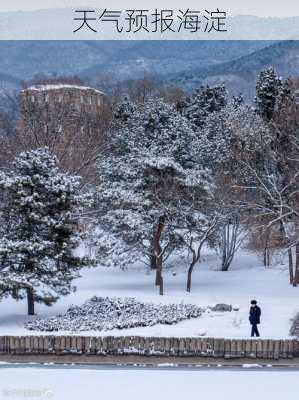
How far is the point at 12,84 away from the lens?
118m

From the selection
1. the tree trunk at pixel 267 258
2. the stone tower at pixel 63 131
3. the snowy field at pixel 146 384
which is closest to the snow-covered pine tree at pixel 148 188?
the tree trunk at pixel 267 258

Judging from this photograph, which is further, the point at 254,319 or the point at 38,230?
the point at 38,230

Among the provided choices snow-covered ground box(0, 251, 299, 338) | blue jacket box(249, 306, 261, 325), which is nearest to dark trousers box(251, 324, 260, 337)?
blue jacket box(249, 306, 261, 325)

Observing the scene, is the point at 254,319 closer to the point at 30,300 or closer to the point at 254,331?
the point at 254,331

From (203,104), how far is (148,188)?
26374mm

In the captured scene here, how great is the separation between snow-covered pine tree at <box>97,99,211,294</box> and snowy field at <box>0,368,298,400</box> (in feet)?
39.0

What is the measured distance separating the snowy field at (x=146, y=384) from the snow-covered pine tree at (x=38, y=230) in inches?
277

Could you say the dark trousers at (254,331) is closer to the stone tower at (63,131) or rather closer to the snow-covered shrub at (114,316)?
the snow-covered shrub at (114,316)

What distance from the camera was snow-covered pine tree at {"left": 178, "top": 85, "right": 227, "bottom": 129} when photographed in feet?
174

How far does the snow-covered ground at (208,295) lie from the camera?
2181cm

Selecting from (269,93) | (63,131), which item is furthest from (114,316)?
(269,93)

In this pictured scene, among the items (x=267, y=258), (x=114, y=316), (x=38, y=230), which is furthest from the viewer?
(x=267, y=258)

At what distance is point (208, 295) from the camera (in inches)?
1107

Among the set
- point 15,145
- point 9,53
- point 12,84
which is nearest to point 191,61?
point 9,53
